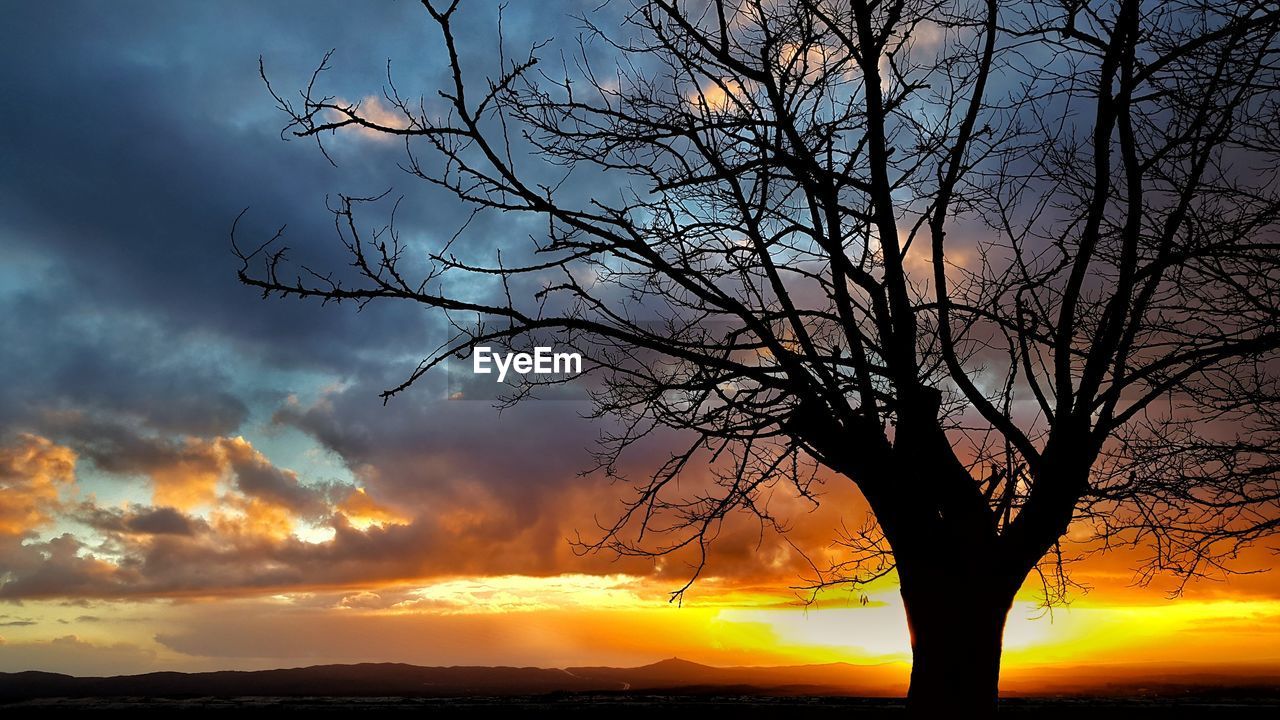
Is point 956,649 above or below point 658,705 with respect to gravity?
above

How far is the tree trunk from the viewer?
643 centimetres

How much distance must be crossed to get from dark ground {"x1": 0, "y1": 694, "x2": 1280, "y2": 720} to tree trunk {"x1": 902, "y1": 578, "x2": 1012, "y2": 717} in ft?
10.3

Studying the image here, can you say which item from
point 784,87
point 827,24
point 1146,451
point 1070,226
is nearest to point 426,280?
point 784,87

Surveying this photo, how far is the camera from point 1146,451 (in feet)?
27.0

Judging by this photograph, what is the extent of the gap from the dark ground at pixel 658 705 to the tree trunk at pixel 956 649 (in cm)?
314

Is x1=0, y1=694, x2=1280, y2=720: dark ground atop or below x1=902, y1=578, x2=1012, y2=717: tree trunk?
below

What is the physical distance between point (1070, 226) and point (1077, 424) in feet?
8.01

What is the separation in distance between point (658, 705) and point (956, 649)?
570 centimetres

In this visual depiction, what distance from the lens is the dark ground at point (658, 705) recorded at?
33.7 ft

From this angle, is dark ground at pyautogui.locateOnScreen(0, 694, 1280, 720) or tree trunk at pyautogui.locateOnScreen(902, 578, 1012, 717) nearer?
tree trunk at pyautogui.locateOnScreen(902, 578, 1012, 717)

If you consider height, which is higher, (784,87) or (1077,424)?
(784,87)

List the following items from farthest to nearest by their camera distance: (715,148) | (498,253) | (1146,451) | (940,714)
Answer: (1146,451) → (715,148) → (498,253) → (940,714)

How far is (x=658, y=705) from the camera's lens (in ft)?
36.9

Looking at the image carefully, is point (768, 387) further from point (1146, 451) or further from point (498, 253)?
point (1146, 451)
